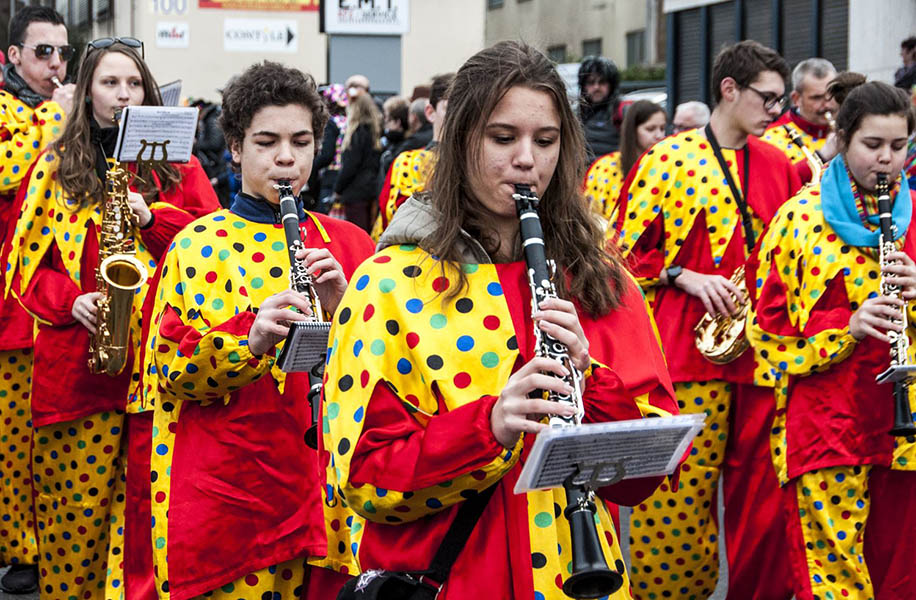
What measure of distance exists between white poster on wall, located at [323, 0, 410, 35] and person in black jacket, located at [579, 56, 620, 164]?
276 centimetres

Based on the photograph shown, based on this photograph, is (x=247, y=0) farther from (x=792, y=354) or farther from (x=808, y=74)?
(x=792, y=354)

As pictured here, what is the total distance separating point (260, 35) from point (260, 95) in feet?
52.9

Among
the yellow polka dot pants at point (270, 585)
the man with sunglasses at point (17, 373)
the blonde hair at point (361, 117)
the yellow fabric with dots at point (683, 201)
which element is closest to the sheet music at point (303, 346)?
the yellow polka dot pants at point (270, 585)

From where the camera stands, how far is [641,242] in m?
5.85

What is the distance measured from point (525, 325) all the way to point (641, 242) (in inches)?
121

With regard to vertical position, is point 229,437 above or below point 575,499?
below

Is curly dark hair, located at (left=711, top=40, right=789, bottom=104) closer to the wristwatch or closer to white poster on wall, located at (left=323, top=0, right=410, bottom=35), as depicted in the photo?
the wristwatch

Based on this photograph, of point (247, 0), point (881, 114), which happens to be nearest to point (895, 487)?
point (881, 114)

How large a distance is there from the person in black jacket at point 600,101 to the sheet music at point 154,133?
4147 mm

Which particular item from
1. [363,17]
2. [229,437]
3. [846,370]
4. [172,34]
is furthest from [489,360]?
[172,34]

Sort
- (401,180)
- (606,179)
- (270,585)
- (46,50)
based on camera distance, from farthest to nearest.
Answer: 1. (606,179)
2. (401,180)
3. (46,50)
4. (270,585)

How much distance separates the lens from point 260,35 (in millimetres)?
19938

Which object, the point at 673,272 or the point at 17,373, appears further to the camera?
the point at 17,373

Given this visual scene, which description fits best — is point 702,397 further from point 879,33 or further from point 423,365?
point 879,33
